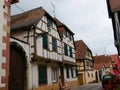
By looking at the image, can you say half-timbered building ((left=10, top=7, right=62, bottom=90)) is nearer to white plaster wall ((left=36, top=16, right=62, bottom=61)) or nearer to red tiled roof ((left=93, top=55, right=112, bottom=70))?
white plaster wall ((left=36, top=16, right=62, bottom=61))

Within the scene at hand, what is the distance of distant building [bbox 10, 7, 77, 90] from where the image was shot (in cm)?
1477

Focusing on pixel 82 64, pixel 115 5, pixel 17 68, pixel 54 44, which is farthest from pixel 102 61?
pixel 115 5

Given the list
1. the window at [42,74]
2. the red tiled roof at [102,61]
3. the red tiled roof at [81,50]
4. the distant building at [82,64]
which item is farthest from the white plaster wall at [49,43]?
the red tiled roof at [102,61]

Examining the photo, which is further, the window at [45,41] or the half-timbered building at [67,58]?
the half-timbered building at [67,58]

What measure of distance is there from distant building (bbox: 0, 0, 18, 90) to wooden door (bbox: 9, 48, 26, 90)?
8.29 m

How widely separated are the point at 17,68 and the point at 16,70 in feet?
0.67

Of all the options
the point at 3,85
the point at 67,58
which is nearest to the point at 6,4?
the point at 3,85

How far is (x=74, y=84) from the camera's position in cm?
2738

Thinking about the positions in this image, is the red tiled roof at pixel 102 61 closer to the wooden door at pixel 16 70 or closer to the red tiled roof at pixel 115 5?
the wooden door at pixel 16 70

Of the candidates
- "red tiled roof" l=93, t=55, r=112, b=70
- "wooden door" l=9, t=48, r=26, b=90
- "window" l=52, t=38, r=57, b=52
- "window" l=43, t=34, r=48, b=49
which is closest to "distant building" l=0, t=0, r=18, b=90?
"wooden door" l=9, t=48, r=26, b=90

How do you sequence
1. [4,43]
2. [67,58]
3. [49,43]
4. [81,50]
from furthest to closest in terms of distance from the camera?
[81,50]
[67,58]
[49,43]
[4,43]

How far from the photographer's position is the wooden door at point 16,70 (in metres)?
13.8

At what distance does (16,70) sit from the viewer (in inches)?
566

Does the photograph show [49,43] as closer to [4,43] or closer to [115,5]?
[115,5]
